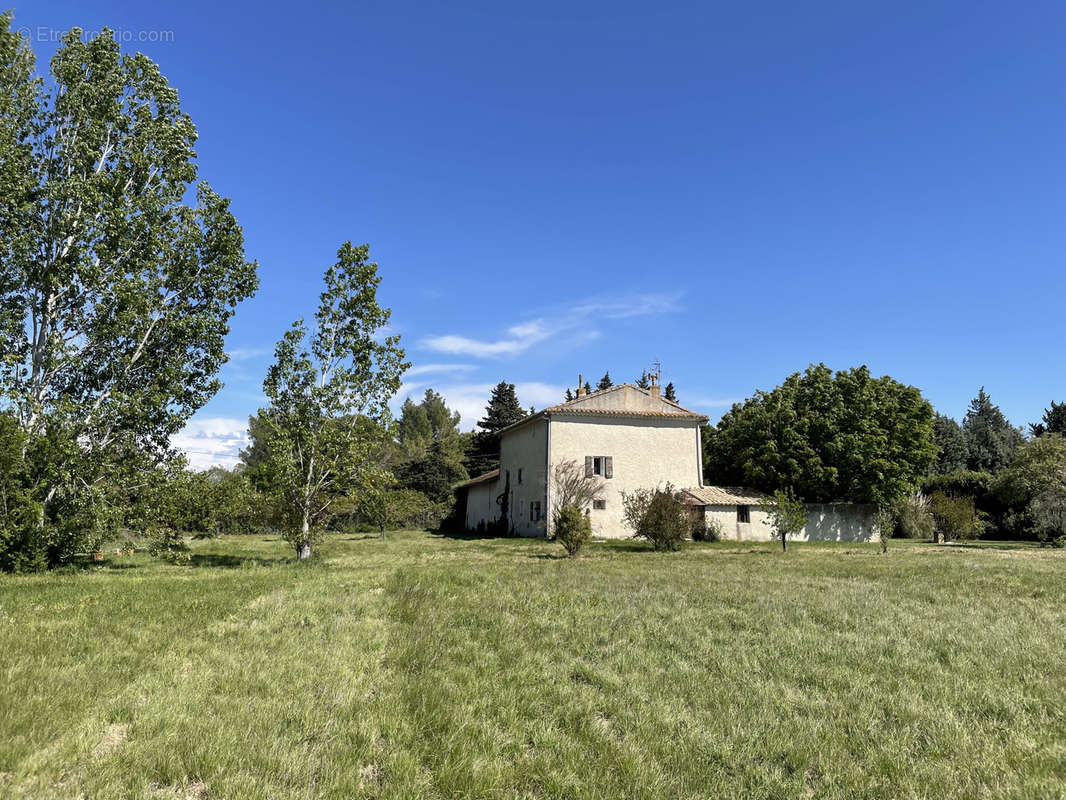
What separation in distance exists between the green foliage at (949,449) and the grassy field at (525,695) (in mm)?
54452

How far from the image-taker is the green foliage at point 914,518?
117 feet

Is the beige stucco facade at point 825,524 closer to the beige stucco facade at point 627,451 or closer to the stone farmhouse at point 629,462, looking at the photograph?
the stone farmhouse at point 629,462

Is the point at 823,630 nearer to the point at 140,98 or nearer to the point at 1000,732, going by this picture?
the point at 1000,732

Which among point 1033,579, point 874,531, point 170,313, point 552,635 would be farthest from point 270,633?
point 874,531

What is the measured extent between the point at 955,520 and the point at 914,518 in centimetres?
442

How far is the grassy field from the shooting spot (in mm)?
3977

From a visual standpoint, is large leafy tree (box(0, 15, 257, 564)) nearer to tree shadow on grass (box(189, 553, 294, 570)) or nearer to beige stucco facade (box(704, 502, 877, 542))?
tree shadow on grass (box(189, 553, 294, 570))

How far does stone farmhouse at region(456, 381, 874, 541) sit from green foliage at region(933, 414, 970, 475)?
29411mm

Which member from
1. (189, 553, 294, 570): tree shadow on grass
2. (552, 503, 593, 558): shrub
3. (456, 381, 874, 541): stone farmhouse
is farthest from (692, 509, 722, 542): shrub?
(189, 553, 294, 570): tree shadow on grass

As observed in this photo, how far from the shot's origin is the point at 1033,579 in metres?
13.9

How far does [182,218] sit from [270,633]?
48.0ft

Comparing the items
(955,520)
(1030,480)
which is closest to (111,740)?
(955,520)

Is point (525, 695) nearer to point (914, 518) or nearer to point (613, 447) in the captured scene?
point (613, 447)

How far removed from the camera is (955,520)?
1255 inches
